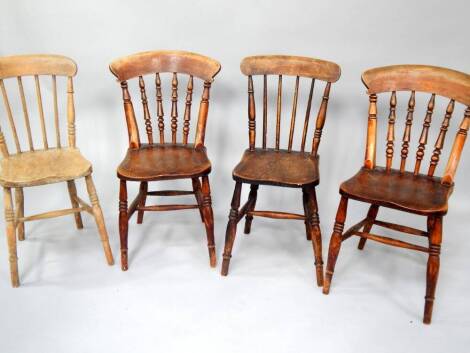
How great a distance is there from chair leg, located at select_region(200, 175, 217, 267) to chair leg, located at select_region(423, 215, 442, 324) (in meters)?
1.20

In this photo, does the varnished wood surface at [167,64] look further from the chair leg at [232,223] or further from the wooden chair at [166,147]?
the chair leg at [232,223]

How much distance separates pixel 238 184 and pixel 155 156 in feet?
1.83

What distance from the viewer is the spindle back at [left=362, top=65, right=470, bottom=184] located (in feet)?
9.27

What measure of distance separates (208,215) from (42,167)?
0.98 metres

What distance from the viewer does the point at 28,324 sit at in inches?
106

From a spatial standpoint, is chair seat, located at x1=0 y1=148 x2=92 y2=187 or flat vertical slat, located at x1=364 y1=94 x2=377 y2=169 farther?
flat vertical slat, located at x1=364 y1=94 x2=377 y2=169

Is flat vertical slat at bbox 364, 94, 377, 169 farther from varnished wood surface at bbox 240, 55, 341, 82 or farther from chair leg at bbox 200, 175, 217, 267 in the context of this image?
chair leg at bbox 200, 175, 217, 267

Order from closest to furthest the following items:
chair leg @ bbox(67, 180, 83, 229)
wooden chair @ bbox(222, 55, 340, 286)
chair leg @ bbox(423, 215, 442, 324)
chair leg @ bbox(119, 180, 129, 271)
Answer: chair leg @ bbox(423, 215, 442, 324), wooden chair @ bbox(222, 55, 340, 286), chair leg @ bbox(119, 180, 129, 271), chair leg @ bbox(67, 180, 83, 229)

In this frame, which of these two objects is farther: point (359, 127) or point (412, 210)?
point (359, 127)

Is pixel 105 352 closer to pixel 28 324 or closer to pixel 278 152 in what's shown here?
pixel 28 324

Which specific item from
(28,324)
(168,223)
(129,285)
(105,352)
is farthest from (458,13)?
(28,324)

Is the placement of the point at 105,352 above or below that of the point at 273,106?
below

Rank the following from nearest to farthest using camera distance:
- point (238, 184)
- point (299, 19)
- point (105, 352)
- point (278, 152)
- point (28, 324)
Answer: point (105, 352) < point (28, 324) < point (238, 184) < point (278, 152) < point (299, 19)

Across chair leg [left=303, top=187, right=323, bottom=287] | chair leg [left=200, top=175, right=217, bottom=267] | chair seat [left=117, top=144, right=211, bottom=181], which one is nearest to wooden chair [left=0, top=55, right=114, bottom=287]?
chair seat [left=117, top=144, right=211, bottom=181]
